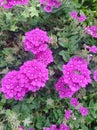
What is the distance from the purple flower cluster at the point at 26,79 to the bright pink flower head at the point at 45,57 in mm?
126

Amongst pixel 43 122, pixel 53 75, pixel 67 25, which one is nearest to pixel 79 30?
pixel 67 25

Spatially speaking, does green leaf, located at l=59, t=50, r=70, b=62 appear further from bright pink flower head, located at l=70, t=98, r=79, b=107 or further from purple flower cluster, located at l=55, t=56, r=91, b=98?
bright pink flower head, located at l=70, t=98, r=79, b=107

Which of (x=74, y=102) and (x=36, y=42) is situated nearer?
(x=36, y=42)

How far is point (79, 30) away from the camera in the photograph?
2793 mm

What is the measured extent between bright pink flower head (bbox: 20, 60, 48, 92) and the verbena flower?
0.52 feet

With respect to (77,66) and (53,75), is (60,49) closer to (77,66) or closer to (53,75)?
(53,75)

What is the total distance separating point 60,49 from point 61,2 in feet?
1.30

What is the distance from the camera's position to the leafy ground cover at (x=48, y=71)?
2.29m

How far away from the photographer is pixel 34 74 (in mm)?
2201

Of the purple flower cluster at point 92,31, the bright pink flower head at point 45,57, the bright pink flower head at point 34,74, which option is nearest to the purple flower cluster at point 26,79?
the bright pink flower head at point 34,74

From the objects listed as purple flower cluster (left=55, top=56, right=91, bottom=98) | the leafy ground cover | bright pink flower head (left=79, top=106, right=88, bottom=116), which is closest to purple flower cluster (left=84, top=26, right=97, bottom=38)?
the leafy ground cover

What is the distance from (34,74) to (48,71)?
295 millimetres

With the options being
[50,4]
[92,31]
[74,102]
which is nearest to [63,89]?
[74,102]

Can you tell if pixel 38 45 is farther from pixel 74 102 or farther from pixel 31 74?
pixel 74 102
